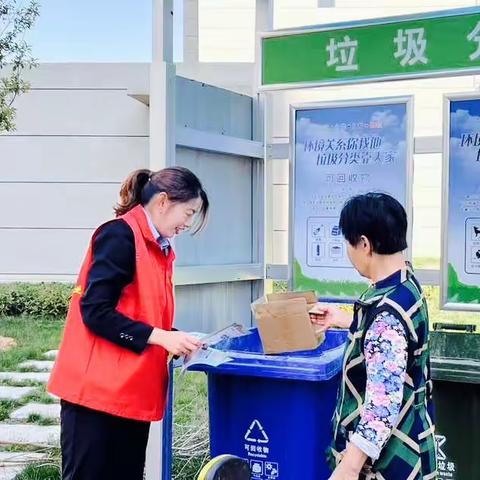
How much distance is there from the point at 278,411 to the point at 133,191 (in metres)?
0.97

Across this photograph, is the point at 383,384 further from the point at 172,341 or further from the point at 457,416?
the point at 457,416

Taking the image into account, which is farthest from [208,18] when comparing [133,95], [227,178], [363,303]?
[363,303]

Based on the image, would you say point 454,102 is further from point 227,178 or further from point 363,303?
point 363,303

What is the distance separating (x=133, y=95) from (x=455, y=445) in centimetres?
868

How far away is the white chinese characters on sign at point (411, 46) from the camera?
343cm

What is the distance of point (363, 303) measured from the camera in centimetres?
198

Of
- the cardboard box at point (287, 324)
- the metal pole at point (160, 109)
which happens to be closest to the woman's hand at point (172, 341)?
the cardboard box at point (287, 324)

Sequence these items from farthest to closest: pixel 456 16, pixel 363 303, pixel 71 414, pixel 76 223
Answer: pixel 76 223
pixel 456 16
pixel 71 414
pixel 363 303

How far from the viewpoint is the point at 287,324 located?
9.00 ft

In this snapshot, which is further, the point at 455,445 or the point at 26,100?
the point at 26,100

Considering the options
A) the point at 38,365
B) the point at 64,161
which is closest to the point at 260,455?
the point at 38,365

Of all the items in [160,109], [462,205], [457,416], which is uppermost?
[160,109]

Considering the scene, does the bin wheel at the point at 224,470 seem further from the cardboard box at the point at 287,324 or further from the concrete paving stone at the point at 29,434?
the concrete paving stone at the point at 29,434

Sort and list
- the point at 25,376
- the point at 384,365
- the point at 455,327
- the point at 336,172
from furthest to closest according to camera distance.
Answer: the point at 25,376 → the point at 336,172 → the point at 455,327 → the point at 384,365
